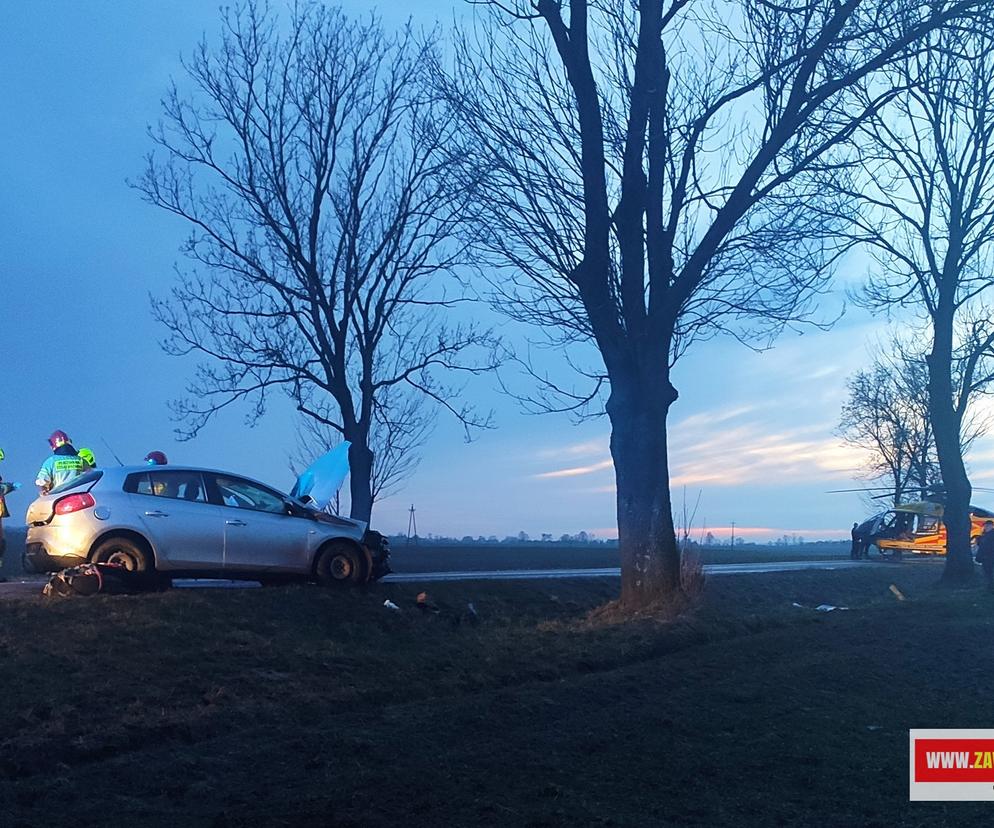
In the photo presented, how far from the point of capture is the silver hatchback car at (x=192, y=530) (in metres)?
13.4

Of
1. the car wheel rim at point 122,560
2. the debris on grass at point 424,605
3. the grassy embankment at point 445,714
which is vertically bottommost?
the grassy embankment at point 445,714

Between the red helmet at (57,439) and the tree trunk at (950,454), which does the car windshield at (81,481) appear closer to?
the red helmet at (57,439)

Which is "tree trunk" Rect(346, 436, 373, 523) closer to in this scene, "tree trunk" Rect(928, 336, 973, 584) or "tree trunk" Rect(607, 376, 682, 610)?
"tree trunk" Rect(607, 376, 682, 610)

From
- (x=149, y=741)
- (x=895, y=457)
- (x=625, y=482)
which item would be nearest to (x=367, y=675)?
(x=149, y=741)

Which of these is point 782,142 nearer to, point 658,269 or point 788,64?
point 788,64

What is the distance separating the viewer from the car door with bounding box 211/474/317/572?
14438mm

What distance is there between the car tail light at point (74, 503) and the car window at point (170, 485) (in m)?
0.47

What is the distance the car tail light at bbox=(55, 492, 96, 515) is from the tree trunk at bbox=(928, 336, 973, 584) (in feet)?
62.7

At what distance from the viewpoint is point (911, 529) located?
42.9m

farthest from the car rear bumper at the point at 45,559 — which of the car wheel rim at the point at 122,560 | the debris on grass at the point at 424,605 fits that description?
the debris on grass at the point at 424,605

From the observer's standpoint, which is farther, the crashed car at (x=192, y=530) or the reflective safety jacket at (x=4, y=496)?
the reflective safety jacket at (x=4, y=496)

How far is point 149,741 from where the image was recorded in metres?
8.07

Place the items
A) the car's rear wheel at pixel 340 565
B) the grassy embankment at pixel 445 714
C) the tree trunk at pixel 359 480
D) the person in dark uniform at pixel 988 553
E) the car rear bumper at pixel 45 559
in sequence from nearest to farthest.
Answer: the grassy embankment at pixel 445 714, the car rear bumper at pixel 45 559, the car's rear wheel at pixel 340 565, the person in dark uniform at pixel 988 553, the tree trunk at pixel 359 480

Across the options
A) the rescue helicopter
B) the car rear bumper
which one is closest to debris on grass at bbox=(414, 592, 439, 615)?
the car rear bumper
